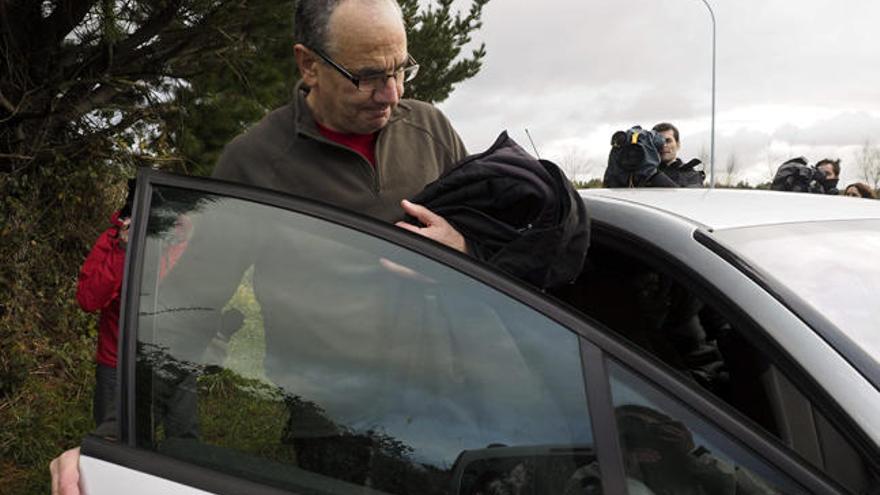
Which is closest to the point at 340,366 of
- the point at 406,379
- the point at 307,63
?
the point at 406,379

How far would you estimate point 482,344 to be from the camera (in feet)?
4.26

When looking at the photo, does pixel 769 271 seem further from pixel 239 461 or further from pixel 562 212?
pixel 239 461

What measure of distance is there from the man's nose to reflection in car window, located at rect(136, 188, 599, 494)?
1.90 ft

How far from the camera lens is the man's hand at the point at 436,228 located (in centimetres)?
164

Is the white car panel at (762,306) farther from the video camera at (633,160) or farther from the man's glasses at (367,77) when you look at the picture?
the video camera at (633,160)

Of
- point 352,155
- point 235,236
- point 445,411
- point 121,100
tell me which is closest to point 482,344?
point 445,411

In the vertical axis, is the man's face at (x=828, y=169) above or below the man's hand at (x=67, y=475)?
above

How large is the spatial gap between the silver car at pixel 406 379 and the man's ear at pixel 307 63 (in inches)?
24.7

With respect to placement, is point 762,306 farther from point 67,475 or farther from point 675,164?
point 675,164

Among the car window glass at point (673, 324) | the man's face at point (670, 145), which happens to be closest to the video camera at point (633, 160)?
the man's face at point (670, 145)

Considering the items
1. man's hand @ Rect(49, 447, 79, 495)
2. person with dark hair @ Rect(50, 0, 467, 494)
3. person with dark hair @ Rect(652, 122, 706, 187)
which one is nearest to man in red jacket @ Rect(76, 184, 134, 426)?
person with dark hair @ Rect(50, 0, 467, 494)

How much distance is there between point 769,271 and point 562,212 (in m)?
0.44

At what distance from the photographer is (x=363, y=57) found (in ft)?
6.24

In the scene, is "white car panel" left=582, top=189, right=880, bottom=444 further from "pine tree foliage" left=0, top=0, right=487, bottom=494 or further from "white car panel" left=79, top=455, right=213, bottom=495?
"pine tree foliage" left=0, top=0, right=487, bottom=494
